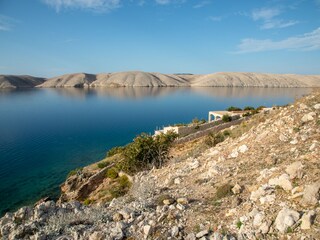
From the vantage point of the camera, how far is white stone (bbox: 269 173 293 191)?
24.0 feet

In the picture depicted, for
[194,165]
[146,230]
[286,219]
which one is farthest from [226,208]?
[194,165]

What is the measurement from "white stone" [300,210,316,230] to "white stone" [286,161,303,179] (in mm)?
1833

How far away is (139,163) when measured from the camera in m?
20.7

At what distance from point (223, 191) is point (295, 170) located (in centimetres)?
247

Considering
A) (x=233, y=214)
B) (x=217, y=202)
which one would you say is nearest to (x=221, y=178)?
(x=217, y=202)

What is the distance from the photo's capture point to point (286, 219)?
5.96 m

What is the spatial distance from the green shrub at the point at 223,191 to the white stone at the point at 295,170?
2.05 metres

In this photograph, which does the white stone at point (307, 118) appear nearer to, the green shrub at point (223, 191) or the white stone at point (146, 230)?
the green shrub at point (223, 191)

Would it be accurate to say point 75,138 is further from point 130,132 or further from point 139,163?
point 139,163

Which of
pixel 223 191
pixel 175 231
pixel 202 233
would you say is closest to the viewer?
pixel 202 233

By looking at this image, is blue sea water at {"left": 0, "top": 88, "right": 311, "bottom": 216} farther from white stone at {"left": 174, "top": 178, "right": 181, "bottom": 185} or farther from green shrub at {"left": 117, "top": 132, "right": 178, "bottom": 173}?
white stone at {"left": 174, "top": 178, "right": 181, "bottom": 185}

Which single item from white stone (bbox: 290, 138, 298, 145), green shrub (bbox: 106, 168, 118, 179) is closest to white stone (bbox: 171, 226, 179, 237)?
white stone (bbox: 290, 138, 298, 145)

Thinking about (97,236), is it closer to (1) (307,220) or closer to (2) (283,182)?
(1) (307,220)

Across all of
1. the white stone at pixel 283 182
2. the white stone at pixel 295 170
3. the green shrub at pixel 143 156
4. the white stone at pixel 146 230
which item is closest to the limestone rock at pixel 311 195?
the white stone at pixel 283 182
